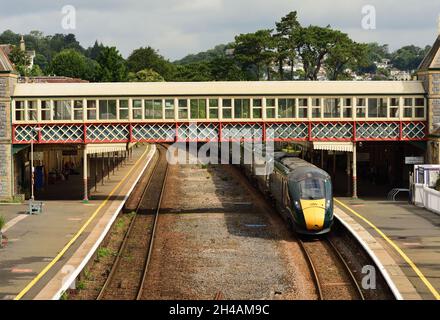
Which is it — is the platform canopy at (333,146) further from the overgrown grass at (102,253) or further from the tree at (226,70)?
the tree at (226,70)

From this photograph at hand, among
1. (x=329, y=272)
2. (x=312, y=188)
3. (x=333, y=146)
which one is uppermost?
(x=333, y=146)

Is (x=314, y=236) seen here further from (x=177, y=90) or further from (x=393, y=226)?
(x=177, y=90)

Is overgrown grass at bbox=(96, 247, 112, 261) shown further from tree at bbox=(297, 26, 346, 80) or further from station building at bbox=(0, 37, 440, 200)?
tree at bbox=(297, 26, 346, 80)

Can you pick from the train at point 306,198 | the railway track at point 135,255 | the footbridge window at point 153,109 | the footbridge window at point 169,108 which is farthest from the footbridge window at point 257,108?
the railway track at point 135,255

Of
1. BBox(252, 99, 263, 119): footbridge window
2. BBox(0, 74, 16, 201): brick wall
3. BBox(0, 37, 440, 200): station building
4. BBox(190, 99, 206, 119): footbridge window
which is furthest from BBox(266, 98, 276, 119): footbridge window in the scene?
BBox(0, 74, 16, 201): brick wall

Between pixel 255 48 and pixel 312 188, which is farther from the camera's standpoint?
pixel 255 48

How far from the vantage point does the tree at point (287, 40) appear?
399ft

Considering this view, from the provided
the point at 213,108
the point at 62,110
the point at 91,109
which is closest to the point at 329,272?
the point at 213,108

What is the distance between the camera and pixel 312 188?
33875 millimetres

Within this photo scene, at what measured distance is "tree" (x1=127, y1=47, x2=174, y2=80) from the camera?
16191 centimetres

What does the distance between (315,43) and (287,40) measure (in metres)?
4.80

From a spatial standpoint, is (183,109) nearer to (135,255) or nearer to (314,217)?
(314,217)

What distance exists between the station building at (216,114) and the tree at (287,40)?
73.2 metres

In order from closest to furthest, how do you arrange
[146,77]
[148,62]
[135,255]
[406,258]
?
[406,258]
[135,255]
[146,77]
[148,62]
